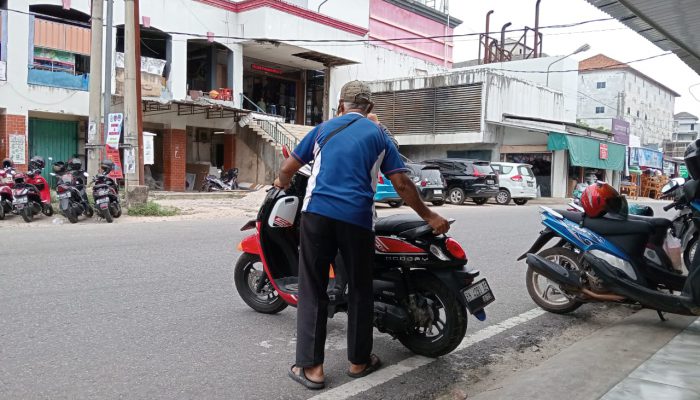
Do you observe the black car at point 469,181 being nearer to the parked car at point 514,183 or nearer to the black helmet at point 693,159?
the parked car at point 514,183

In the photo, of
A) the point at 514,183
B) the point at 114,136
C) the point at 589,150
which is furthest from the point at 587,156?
the point at 114,136

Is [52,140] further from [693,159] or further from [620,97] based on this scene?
[620,97]

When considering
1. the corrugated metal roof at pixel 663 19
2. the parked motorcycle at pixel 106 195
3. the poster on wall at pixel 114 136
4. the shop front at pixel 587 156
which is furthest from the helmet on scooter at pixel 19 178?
the shop front at pixel 587 156

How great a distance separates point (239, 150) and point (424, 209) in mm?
23538

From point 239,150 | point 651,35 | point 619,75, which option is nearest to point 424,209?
point 651,35

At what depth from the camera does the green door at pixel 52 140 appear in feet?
66.0

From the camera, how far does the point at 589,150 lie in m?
29.1

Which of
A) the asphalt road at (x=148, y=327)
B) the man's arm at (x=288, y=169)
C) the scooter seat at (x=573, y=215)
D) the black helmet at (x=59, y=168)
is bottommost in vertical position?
the asphalt road at (x=148, y=327)

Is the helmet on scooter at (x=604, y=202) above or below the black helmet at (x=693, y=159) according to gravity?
below

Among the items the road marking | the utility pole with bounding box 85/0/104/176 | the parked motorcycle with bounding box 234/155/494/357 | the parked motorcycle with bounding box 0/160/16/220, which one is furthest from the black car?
the parked motorcycle with bounding box 234/155/494/357

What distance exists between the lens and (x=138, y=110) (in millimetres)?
13375

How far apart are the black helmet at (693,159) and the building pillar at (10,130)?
772 inches

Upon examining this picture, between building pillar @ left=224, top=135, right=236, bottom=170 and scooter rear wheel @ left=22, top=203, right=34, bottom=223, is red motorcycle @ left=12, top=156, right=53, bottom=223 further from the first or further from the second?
building pillar @ left=224, top=135, right=236, bottom=170

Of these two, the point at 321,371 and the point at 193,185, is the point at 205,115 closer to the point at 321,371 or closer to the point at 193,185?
the point at 193,185
